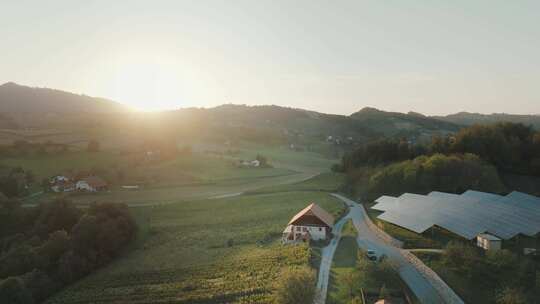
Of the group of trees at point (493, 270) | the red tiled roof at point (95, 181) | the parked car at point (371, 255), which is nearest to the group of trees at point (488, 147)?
the group of trees at point (493, 270)

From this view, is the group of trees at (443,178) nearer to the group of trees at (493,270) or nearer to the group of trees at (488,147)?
the group of trees at (488,147)

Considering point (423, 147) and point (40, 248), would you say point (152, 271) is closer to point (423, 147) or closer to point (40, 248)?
point (40, 248)

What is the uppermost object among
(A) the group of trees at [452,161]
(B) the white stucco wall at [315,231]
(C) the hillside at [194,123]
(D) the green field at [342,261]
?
(C) the hillside at [194,123]

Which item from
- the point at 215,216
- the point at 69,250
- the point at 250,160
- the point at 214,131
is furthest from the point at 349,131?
the point at 69,250

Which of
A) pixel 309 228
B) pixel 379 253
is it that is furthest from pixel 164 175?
pixel 379 253

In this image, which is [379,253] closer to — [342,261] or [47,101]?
[342,261]

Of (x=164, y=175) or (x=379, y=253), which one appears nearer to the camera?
(x=379, y=253)

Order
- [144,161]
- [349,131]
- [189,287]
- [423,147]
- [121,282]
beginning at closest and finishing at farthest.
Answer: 1. [189,287]
2. [121,282]
3. [423,147]
4. [144,161]
5. [349,131]
